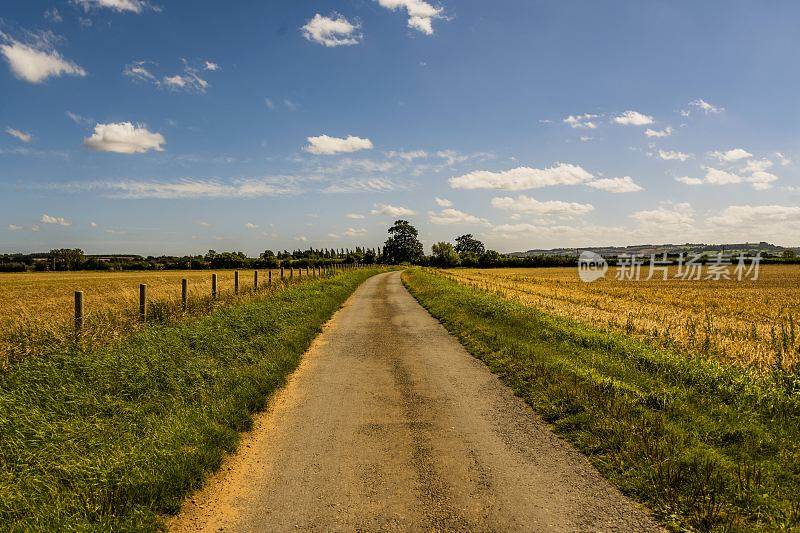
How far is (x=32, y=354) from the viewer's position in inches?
321

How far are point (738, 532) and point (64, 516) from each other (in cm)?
615

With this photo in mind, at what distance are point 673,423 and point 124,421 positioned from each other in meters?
7.80

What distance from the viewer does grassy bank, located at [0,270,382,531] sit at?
4199mm

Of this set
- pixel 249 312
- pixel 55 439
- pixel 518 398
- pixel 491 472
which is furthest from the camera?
pixel 249 312

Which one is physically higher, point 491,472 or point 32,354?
point 32,354

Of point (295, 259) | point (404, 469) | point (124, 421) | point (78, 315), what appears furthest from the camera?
point (295, 259)

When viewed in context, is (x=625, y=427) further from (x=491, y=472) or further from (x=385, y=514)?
(x=385, y=514)

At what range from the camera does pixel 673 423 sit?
615 centimetres

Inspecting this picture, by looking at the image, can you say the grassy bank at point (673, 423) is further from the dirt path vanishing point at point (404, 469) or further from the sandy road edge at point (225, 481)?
the sandy road edge at point (225, 481)

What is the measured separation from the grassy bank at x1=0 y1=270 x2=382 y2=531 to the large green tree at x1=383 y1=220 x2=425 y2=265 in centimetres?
14370

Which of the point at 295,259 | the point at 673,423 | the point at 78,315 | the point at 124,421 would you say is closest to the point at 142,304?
the point at 78,315

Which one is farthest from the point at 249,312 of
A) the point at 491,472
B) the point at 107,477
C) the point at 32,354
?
the point at 491,472

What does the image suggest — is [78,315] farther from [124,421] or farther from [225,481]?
[225,481]

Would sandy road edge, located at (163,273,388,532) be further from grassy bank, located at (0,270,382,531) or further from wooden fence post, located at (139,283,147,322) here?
wooden fence post, located at (139,283,147,322)
